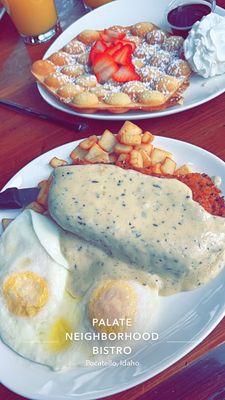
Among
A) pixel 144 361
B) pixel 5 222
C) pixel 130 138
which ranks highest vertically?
pixel 130 138

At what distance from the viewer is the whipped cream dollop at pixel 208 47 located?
1.62m

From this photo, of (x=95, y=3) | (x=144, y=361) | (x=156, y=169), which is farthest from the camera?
(x=95, y=3)

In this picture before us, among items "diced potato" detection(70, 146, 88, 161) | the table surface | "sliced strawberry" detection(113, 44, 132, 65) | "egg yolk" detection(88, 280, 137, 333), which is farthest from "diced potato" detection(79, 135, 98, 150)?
"egg yolk" detection(88, 280, 137, 333)

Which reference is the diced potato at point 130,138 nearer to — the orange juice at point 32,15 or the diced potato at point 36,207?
the diced potato at point 36,207

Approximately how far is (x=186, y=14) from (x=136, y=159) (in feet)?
2.37

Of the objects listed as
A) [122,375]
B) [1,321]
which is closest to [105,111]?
[1,321]

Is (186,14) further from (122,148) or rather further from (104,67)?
(122,148)

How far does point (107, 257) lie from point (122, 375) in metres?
0.28

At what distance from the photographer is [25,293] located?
4.01 ft

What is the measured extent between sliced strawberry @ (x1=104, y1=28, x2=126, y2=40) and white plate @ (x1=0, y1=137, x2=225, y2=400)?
1045 millimetres

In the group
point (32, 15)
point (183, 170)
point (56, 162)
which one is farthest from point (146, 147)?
point (32, 15)

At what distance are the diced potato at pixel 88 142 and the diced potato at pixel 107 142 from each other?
21 millimetres

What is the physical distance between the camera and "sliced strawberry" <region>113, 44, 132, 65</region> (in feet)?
5.81

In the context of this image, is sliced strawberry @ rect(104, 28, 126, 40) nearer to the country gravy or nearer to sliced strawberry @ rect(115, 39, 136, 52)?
sliced strawberry @ rect(115, 39, 136, 52)
